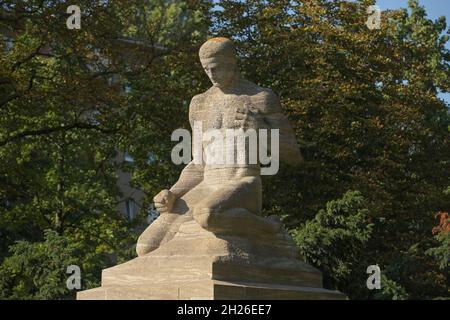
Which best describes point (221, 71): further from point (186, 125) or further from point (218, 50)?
point (186, 125)

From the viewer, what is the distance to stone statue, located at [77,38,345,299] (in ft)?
37.0

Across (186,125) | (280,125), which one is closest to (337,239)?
(186,125)

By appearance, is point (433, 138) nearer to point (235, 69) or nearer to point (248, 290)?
point (235, 69)

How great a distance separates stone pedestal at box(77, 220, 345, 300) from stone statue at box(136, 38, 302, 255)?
22 centimetres

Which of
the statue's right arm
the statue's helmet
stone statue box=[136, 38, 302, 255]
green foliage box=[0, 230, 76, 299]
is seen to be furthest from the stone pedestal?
green foliage box=[0, 230, 76, 299]

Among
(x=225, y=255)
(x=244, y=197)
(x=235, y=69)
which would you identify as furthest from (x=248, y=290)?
(x=235, y=69)

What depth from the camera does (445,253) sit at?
19.0 m

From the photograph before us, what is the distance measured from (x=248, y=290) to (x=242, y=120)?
7.41 feet

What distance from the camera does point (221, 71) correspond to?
12711 mm

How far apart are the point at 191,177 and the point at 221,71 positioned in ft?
4.26

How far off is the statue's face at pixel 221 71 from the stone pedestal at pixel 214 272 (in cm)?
181

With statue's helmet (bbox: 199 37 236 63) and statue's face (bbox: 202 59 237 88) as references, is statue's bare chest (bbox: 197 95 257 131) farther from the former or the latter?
statue's helmet (bbox: 199 37 236 63)

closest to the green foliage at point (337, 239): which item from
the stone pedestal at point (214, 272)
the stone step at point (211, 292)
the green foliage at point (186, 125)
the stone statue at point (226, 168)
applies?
the green foliage at point (186, 125)

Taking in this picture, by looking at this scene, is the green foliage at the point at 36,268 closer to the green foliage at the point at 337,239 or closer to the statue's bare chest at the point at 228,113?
the green foliage at the point at 337,239
